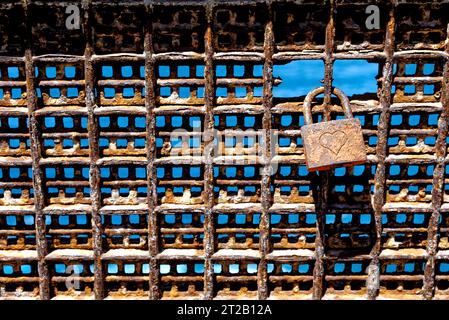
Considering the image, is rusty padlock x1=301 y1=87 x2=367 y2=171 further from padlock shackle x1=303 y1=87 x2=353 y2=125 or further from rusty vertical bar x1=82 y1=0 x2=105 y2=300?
rusty vertical bar x1=82 y1=0 x2=105 y2=300

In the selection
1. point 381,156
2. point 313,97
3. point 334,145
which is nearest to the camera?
point 334,145

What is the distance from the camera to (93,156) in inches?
149

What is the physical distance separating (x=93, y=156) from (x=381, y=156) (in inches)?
90.1

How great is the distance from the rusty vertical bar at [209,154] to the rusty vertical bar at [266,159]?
405 mm

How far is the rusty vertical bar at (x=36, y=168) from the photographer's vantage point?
365 cm

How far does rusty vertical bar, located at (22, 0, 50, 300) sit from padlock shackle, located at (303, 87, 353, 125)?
6.90 feet

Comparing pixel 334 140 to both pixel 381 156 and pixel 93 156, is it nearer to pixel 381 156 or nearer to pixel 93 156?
pixel 381 156

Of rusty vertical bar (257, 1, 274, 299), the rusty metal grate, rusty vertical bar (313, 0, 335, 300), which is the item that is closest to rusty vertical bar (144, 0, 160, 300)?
the rusty metal grate

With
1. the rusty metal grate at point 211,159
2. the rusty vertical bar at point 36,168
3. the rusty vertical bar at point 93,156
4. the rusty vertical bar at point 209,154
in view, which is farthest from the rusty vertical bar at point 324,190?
the rusty vertical bar at point 36,168

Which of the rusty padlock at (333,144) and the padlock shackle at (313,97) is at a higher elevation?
the padlock shackle at (313,97)

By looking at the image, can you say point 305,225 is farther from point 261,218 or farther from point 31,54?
point 31,54

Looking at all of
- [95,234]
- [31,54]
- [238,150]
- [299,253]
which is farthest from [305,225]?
[31,54]

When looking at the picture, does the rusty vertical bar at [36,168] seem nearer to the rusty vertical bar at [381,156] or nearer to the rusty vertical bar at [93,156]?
the rusty vertical bar at [93,156]

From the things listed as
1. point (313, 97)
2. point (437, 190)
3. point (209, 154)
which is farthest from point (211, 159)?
point (437, 190)
